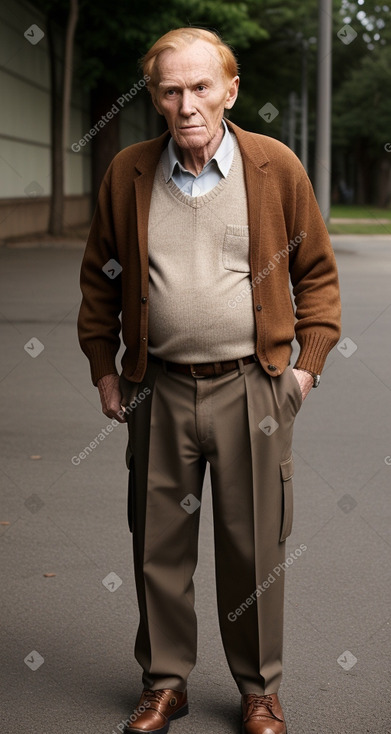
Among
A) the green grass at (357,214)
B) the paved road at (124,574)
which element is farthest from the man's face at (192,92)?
the green grass at (357,214)

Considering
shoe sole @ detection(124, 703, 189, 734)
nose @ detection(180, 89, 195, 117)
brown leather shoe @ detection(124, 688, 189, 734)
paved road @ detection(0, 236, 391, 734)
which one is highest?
nose @ detection(180, 89, 195, 117)

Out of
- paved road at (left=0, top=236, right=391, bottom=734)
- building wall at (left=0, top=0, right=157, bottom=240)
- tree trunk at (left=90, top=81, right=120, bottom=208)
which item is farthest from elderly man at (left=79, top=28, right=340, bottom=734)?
tree trunk at (left=90, top=81, right=120, bottom=208)

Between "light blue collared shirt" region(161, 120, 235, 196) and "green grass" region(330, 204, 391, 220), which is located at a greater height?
"light blue collared shirt" region(161, 120, 235, 196)

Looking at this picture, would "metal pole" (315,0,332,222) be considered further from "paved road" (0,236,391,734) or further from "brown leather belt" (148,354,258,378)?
"brown leather belt" (148,354,258,378)

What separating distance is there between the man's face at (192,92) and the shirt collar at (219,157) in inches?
2.0

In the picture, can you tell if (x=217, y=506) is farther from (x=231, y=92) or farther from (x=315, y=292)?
(x=231, y=92)

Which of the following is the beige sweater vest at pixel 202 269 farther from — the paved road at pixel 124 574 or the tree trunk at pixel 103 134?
the tree trunk at pixel 103 134

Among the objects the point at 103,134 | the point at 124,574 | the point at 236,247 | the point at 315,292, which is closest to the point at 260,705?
the point at 315,292

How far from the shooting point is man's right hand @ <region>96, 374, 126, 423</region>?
137 inches

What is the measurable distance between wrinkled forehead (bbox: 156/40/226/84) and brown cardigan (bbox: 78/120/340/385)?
0.22 meters

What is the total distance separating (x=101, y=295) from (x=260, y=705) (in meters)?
1.28

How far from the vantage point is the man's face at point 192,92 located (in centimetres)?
311

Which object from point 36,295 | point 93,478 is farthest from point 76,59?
point 93,478

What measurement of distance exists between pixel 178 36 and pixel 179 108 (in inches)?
7.5
